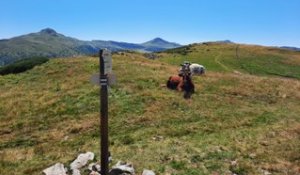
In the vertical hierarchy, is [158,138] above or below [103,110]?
below

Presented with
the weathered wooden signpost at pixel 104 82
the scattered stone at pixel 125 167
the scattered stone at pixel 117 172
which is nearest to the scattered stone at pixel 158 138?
the scattered stone at pixel 125 167

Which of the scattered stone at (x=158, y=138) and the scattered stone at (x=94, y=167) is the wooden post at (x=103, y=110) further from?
Result: the scattered stone at (x=158, y=138)

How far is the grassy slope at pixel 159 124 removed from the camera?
1853cm

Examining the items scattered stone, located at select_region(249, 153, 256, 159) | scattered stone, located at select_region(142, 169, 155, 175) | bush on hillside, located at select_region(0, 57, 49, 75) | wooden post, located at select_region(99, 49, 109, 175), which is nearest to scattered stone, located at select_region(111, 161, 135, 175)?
scattered stone, located at select_region(142, 169, 155, 175)

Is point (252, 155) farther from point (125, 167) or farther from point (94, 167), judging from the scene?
point (94, 167)

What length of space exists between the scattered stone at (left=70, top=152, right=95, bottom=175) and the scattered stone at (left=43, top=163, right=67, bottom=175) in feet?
1.27

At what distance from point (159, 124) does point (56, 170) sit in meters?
9.06

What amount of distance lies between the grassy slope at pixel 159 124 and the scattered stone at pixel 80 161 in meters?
0.77

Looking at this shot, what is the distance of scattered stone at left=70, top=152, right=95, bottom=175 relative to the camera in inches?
668

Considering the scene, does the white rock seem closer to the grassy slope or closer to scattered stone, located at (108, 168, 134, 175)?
scattered stone, located at (108, 168, 134, 175)

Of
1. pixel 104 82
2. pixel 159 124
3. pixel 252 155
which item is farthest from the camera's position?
pixel 159 124

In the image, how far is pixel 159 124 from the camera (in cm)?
2467

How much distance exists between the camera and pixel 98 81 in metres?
13.9

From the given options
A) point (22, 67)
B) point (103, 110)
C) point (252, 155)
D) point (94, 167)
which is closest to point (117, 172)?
point (94, 167)
